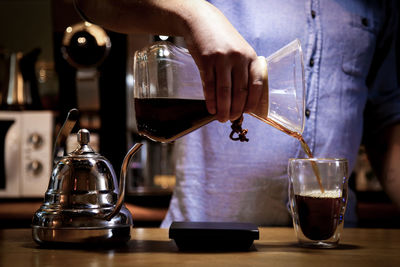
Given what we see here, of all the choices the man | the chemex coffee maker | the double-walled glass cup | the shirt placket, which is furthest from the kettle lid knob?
the shirt placket

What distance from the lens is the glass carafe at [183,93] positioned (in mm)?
788

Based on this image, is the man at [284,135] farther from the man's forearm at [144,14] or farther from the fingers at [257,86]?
the fingers at [257,86]

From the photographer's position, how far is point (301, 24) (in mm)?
1294

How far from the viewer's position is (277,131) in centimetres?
125

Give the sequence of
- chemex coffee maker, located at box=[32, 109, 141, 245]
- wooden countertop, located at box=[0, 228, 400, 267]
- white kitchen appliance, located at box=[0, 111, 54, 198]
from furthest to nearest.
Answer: white kitchen appliance, located at box=[0, 111, 54, 198] → chemex coffee maker, located at box=[32, 109, 141, 245] → wooden countertop, located at box=[0, 228, 400, 267]

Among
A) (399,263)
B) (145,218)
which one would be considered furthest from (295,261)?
(145,218)

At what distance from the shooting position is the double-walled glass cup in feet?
2.70

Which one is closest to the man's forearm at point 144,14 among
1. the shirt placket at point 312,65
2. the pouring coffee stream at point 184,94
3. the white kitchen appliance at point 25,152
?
the pouring coffee stream at point 184,94

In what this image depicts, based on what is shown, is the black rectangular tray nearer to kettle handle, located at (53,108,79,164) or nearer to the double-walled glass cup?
the double-walled glass cup

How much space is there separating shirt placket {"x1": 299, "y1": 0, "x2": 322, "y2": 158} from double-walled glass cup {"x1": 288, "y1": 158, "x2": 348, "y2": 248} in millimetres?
427

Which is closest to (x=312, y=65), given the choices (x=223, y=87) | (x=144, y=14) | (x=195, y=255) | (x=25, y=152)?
(x=144, y=14)

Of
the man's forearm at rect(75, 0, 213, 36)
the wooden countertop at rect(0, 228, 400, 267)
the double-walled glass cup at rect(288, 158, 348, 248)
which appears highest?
the man's forearm at rect(75, 0, 213, 36)

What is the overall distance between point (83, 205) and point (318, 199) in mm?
359

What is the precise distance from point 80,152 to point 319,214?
0.39 metres
